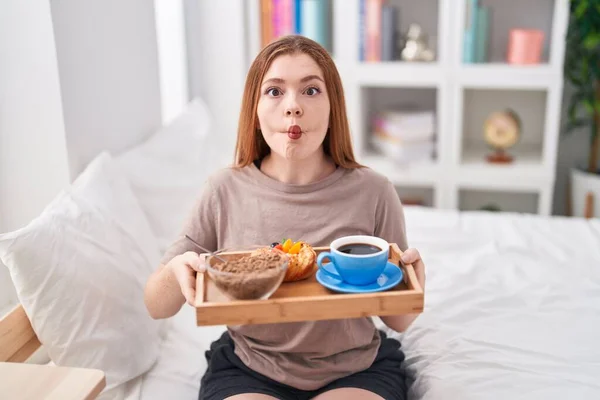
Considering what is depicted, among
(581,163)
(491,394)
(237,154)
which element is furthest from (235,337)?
(581,163)

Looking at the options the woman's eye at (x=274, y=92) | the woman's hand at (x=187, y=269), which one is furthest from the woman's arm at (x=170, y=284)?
the woman's eye at (x=274, y=92)

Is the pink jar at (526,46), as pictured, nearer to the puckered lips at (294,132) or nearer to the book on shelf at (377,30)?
the book on shelf at (377,30)

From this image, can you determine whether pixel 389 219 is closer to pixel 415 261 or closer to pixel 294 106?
pixel 415 261

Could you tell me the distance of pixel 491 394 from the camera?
131 cm

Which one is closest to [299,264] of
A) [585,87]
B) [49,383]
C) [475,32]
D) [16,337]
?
[49,383]

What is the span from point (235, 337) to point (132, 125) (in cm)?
93

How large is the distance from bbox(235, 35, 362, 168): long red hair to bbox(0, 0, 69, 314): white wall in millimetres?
509

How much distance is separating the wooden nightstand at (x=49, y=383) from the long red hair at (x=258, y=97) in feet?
1.83

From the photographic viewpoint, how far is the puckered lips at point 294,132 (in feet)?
4.20

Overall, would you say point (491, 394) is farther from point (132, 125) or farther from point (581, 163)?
point (581, 163)

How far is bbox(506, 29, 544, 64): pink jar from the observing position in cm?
277

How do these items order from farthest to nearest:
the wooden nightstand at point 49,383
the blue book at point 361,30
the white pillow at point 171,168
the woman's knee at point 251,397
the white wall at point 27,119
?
the blue book at point 361,30 → the white pillow at point 171,168 → the white wall at point 27,119 → the woman's knee at point 251,397 → the wooden nightstand at point 49,383

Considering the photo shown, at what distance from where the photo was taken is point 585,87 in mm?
3051

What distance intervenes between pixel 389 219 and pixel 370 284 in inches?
10.5
